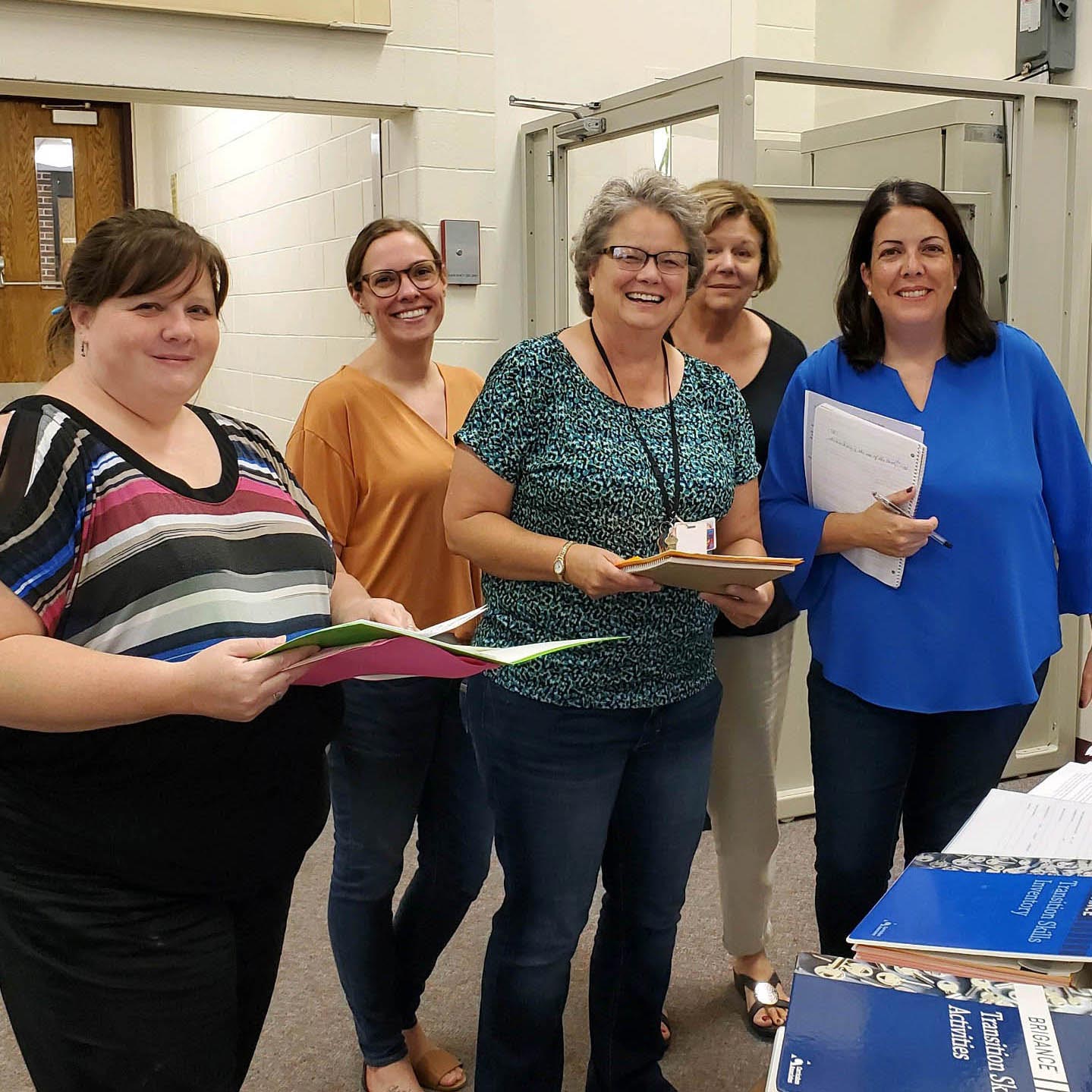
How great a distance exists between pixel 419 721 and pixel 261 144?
3636mm

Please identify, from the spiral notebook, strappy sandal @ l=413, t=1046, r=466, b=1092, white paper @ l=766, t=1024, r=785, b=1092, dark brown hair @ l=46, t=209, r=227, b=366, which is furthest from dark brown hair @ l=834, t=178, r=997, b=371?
strappy sandal @ l=413, t=1046, r=466, b=1092

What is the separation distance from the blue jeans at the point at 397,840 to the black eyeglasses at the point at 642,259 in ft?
2.43

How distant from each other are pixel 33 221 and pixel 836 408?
483 cm

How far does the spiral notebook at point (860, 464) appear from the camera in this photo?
5.75 ft

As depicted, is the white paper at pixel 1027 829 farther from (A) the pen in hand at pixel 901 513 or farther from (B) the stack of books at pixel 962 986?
(A) the pen in hand at pixel 901 513

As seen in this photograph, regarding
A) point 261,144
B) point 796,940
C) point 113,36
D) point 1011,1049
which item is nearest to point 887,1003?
point 1011,1049

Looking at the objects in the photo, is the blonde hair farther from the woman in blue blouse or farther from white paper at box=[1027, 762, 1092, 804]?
white paper at box=[1027, 762, 1092, 804]

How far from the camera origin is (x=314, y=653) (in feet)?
3.62

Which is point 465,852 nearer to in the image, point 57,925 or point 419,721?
point 419,721

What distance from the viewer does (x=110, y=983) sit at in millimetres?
1177

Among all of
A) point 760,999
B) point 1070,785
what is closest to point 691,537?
point 1070,785

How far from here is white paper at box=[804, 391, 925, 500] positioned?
176 cm

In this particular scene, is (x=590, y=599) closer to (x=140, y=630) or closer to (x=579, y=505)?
(x=579, y=505)

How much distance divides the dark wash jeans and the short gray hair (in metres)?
0.72
